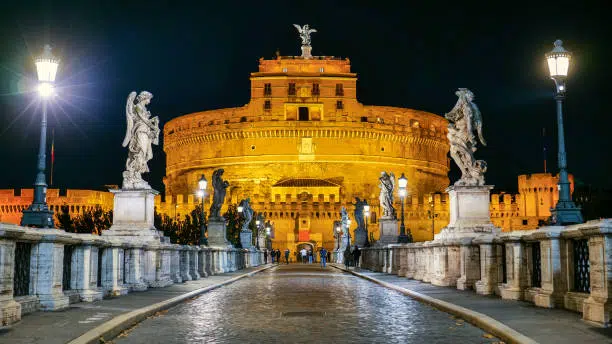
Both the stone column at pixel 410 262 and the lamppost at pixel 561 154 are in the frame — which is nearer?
the lamppost at pixel 561 154

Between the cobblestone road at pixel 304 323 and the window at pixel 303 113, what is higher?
the window at pixel 303 113

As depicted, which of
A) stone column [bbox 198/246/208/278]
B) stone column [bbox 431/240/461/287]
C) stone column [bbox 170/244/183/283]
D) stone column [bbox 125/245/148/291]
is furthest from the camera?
stone column [bbox 198/246/208/278]

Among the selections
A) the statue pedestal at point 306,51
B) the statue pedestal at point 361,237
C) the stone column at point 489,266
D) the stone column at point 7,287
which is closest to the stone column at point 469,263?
the stone column at point 489,266

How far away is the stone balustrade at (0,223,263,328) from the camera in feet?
28.2

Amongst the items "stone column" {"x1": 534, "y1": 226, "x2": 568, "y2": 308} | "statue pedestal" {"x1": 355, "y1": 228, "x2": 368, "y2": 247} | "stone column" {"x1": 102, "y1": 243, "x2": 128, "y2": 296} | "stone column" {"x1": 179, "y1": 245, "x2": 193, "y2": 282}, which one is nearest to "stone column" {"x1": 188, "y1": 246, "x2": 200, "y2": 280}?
"stone column" {"x1": 179, "y1": 245, "x2": 193, "y2": 282}

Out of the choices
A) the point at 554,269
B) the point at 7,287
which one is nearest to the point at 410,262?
the point at 554,269

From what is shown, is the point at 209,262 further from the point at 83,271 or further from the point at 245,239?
the point at 245,239

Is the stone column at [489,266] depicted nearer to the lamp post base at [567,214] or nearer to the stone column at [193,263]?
the lamp post base at [567,214]

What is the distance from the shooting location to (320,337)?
7953 millimetres

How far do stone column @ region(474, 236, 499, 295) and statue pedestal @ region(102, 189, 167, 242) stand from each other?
7092 mm

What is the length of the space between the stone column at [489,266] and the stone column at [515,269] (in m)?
0.94

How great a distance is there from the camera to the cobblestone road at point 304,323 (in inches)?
310

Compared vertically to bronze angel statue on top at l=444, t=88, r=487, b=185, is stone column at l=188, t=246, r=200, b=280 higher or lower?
lower

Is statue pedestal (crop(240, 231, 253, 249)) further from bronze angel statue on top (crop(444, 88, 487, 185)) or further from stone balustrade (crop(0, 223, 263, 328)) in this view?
bronze angel statue on top (crop(444, 88, 487, 185))
